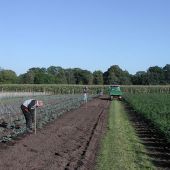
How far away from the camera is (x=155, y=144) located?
1672 centimetres

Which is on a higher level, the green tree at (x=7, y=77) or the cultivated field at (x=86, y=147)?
the green tree at (x=7, y=77)

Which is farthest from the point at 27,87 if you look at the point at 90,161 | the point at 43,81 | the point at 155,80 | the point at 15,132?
the point at 90,161

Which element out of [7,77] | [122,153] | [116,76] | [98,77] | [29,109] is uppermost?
[116,76]

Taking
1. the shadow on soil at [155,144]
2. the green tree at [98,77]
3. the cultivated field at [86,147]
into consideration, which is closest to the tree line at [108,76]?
the green tree at [98,77]

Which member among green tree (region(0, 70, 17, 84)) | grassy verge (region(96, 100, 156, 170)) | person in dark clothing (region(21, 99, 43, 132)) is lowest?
grassy verge (region(96, 100, 156, 170))

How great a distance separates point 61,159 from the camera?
42.6ft

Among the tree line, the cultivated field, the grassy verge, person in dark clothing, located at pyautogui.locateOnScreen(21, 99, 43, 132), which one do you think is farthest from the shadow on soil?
the tree line

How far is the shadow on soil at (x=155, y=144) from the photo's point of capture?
43.0 feet

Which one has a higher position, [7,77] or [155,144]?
[7,77]

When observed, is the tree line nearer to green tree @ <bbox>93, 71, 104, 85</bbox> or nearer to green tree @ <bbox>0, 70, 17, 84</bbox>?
green tree @ <bbox>93, 71, 104, 85</bbox>

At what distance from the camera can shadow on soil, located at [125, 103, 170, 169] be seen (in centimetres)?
1312

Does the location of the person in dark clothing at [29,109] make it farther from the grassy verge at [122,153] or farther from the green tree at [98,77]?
the green tree at [98,77]

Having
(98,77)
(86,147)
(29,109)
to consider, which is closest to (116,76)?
(98,77)

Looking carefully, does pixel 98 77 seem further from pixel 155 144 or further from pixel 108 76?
pixel 155 144
